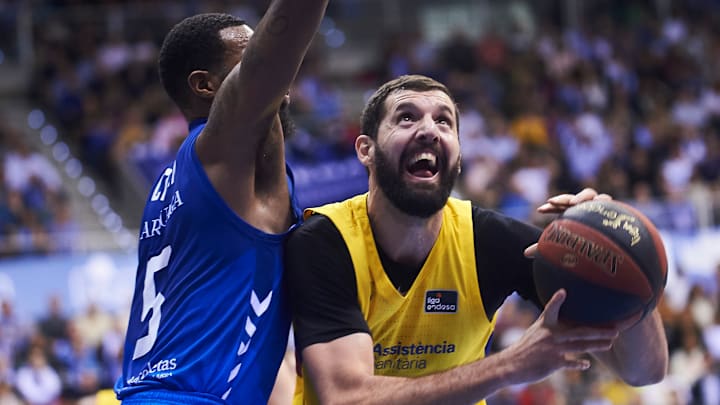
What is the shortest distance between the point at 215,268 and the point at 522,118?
13537 mm

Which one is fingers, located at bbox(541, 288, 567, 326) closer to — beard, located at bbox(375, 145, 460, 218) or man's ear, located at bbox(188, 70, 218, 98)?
beard, located at bbox(375, 145, 460, 218)

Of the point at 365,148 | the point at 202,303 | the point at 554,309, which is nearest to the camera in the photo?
the point at 554,309

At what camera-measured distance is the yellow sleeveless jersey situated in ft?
14.1

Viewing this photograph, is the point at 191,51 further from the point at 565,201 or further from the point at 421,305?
the point at 565,201

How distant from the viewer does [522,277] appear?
14.8ft

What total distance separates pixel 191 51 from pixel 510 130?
12843mm

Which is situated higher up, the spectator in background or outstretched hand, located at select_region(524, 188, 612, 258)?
outstretched hand, located at select_region(524, 188, 612, 258)

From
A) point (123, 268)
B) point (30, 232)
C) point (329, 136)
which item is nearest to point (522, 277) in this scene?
point (123, 268)

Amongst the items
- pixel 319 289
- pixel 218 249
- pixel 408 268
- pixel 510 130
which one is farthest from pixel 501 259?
pixel 510 130

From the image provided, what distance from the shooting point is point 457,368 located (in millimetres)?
3693

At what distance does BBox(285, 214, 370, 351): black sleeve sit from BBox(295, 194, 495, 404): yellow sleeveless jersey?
8cm

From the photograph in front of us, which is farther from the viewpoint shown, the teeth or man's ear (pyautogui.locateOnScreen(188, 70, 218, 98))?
the teeth

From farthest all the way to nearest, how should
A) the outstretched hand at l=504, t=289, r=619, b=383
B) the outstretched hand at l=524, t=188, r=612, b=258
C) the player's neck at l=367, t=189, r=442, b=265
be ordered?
the player's neck at l=367, t=189, r=442, b=265
the outstretched hand at l=524, t=188, r=612, b=258
the outstretched hand at l=504, t=289, r=619, b=383

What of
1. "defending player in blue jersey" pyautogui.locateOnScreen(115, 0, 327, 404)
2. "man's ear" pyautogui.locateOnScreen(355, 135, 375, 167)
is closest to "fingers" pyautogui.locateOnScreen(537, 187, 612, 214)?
"man's ear" pyautogui.locateOnScreen(355, 135, 375, 167)
